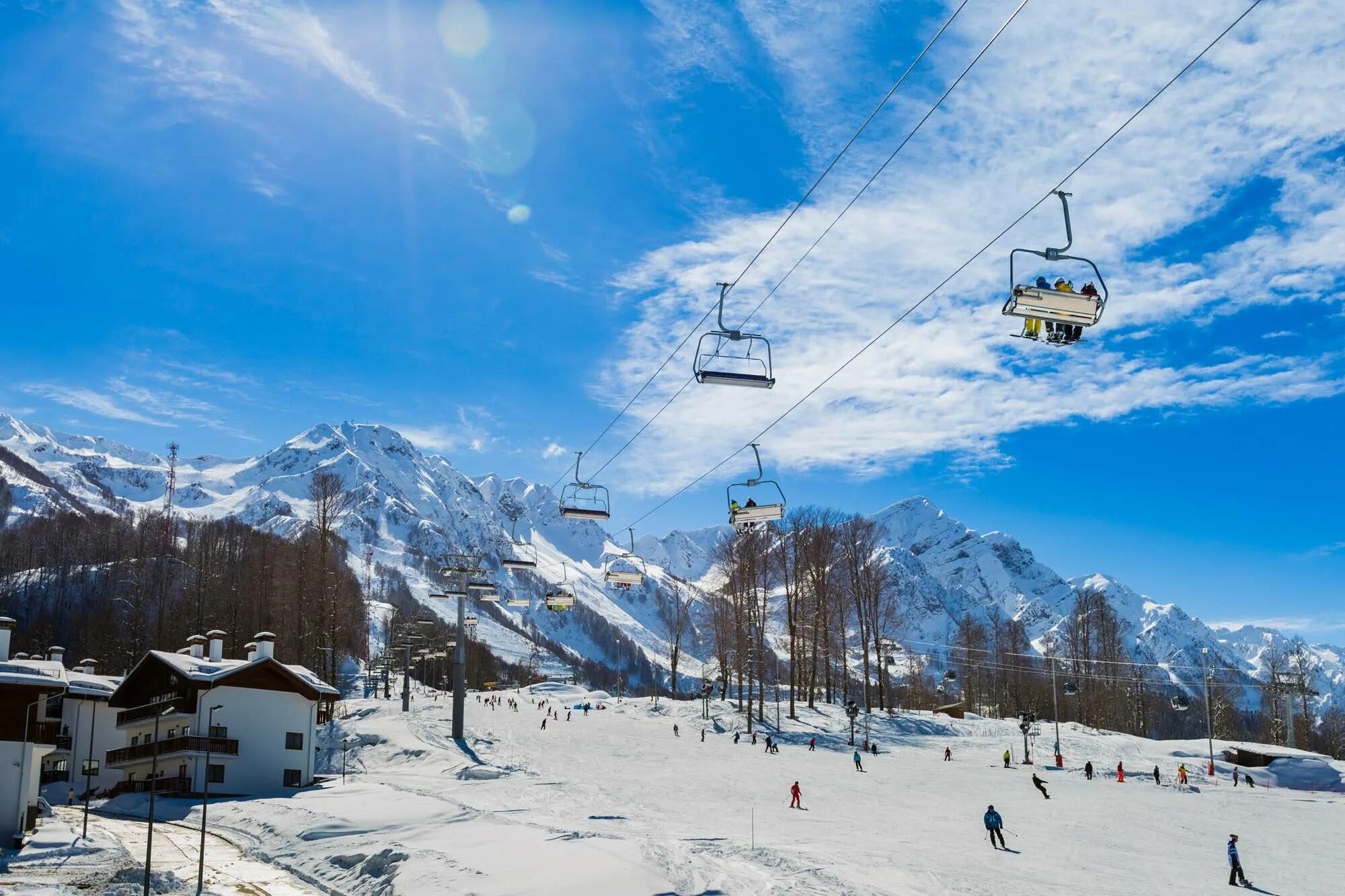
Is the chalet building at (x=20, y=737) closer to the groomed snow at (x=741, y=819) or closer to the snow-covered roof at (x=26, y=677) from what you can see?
the snow-covered roof at (x=26, y=677)

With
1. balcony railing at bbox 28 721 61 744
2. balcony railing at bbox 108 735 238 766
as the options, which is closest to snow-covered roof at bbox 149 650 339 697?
balcony railing at bbox 108 735 238 766

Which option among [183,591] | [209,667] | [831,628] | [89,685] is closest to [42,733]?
[209,667]

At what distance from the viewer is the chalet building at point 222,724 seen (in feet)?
176

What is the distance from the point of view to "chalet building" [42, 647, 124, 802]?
2292 inches

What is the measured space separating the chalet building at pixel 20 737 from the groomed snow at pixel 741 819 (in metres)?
7.56

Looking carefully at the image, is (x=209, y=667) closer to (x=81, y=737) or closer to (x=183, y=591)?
(x=81, y=737)

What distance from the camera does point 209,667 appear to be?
57.0 meters

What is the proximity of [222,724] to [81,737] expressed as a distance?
14066 mm

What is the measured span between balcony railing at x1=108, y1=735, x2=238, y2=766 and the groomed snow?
295cm

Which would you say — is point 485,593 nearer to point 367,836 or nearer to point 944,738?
point 367,836

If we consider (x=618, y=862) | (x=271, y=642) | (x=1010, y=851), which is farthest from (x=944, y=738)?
(x=618, y=862)

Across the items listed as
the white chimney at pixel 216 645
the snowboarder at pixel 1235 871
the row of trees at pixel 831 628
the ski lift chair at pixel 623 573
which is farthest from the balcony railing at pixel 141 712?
the snowboarder at pixel 1235 871

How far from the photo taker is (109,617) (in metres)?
125

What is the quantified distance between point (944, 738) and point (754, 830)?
44.3 m
